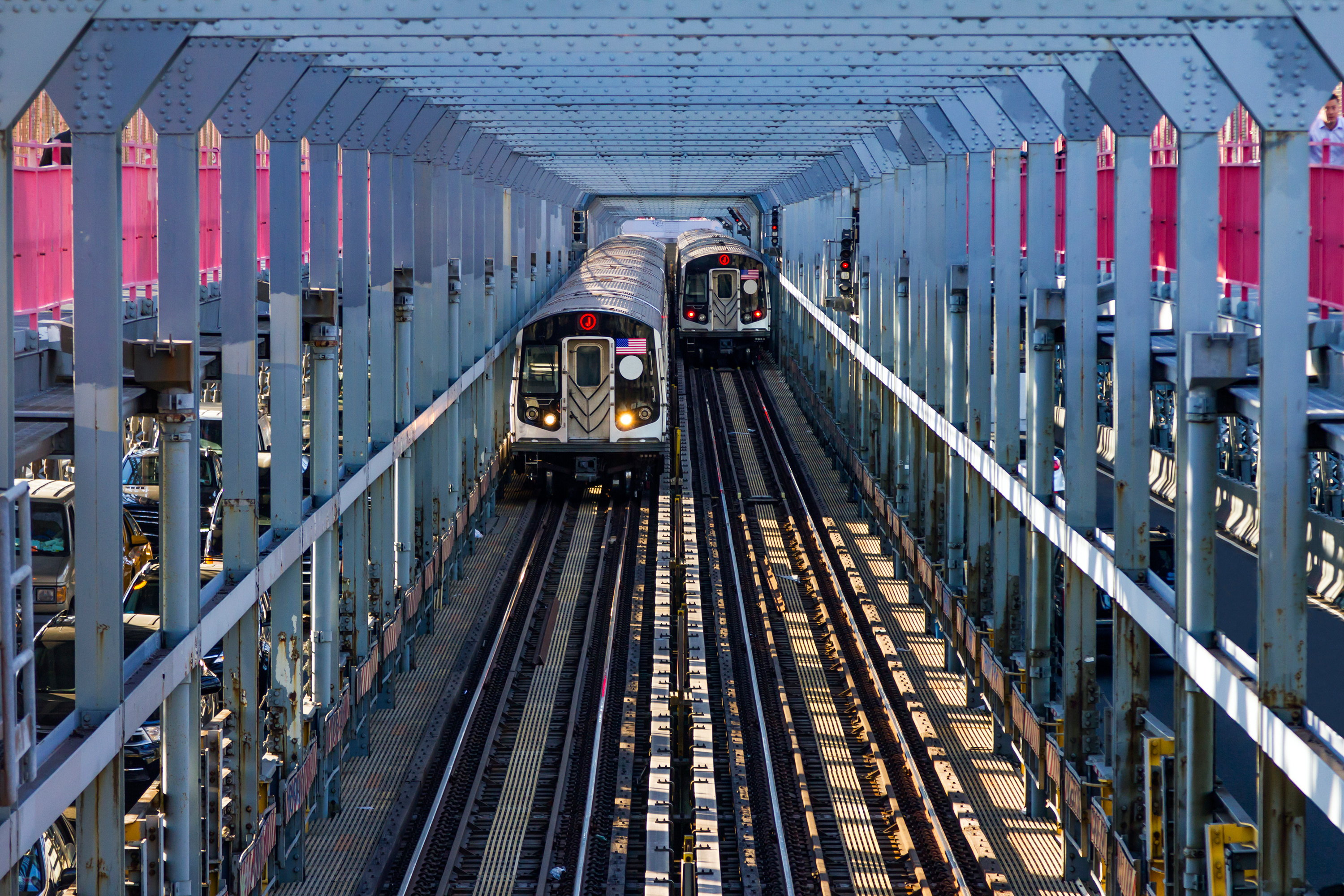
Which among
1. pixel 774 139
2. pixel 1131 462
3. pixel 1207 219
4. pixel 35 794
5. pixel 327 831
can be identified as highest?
pixel 774 139

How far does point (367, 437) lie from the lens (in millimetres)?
10281

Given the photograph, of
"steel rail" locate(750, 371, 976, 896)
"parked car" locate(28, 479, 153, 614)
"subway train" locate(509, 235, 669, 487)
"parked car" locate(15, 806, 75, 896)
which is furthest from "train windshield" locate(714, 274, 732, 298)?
"parked car" locate(15, 806, 75, 896)

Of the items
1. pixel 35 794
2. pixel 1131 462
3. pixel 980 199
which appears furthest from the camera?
pixel 980 199

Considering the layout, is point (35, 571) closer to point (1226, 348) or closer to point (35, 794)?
point (35, 794)

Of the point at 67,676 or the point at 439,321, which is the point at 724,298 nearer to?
the point at 439,321

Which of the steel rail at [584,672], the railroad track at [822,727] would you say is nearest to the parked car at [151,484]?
the steel rail at [584,672]

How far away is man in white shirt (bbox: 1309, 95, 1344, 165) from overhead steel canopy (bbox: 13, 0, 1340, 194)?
203 centimetres

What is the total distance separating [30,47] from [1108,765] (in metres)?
6.03

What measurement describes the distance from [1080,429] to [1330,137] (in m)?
3.55

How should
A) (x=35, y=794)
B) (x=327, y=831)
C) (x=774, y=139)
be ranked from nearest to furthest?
1. (x=35, y=794)
2. (x=327, y=831)
3. (x=774, y=139)

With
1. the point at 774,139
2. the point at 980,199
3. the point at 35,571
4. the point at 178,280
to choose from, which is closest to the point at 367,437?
the point at 35,571

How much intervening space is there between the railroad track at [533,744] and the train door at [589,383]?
1.80 meters

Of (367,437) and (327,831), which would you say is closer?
(327,831)

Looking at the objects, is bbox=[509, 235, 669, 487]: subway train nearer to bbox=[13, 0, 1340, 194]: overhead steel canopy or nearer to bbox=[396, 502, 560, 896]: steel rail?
bbox=[396, 502, 560, 896]: steel rail
